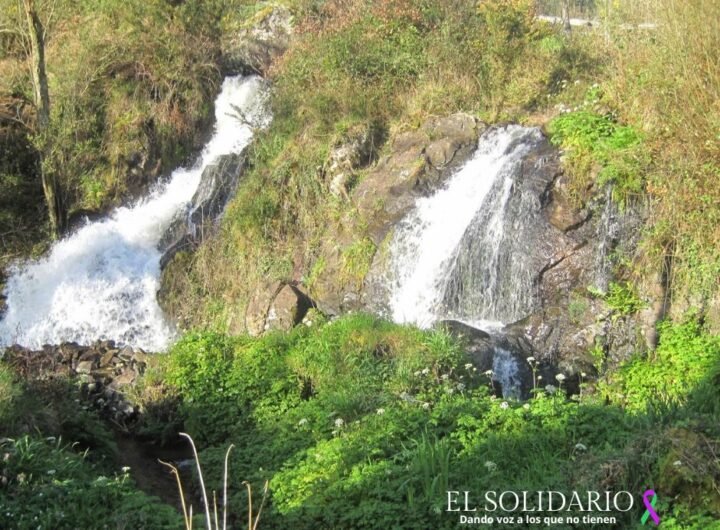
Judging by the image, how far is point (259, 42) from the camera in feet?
59.4

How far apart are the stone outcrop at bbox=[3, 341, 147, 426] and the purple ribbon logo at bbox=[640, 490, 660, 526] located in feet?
20.8

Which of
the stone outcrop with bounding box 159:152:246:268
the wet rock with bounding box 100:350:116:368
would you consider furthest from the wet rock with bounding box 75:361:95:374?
the stone outcrop with bounding box 159:152:246:268

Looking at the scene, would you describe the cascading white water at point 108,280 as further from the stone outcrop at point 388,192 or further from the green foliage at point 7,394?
the green foliage at point 7,394

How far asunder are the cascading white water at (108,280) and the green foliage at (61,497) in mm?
6601

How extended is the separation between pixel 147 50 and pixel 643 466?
14595 mm

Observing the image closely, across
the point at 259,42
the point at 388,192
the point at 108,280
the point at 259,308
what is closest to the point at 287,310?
the point at 259,308

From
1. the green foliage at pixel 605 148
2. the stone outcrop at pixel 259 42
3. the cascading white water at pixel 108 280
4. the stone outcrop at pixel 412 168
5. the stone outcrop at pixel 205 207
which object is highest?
the stone outcrop at pixel 259 42

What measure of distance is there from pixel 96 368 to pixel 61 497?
16.5ft

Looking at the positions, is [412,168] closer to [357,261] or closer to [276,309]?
[357,261]

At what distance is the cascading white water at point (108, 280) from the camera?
13250 mm

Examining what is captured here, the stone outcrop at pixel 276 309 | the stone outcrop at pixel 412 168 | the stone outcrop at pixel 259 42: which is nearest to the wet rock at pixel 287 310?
the stone outcrop at pixel 276 309

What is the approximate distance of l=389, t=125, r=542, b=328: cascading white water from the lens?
10.6 meters

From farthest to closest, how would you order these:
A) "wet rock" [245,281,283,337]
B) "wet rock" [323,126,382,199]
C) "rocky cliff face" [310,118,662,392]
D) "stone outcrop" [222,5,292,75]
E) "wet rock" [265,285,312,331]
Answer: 1. "stone outcrop" [222,5,292,75]
2. "wet rock" [323,126,382,199]
3. "wet rock" [245,281,283,337]
4. "wet rock" [265,285,312,331]
5. "rocky cliff face" [310,118,662,392]

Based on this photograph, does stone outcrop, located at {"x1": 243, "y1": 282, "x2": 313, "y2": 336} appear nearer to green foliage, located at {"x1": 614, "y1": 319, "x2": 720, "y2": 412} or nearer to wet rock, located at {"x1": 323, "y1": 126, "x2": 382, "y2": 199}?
wet rock, located at {"x1": 323, "y1": 126, "x2": 382, "y2": 199}
